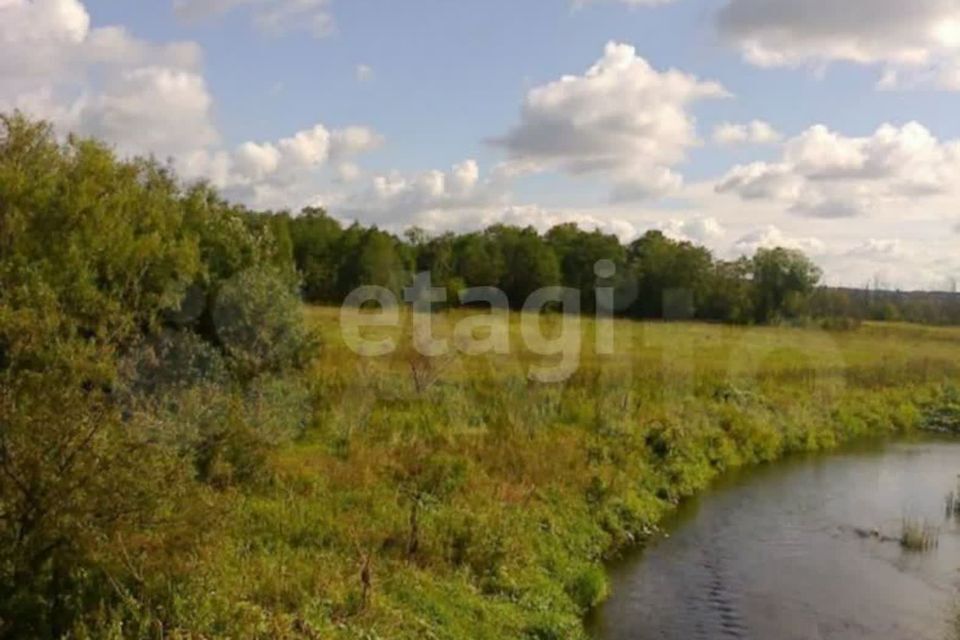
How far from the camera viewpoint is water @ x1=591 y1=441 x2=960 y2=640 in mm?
13531

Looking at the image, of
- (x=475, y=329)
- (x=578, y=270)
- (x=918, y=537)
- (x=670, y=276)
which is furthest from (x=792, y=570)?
(x=578, y=270)

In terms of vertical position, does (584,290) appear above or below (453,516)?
above

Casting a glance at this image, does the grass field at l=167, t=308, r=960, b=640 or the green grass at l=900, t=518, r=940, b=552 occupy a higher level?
the grass field at l=167, t=308, r=960, b=640

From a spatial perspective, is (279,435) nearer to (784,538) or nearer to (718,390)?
(784,538)

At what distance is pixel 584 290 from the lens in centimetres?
7375

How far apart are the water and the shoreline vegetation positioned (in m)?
0.80

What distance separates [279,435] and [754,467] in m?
14.1

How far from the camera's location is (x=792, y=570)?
1605cm

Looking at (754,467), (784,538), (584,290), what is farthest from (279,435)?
(584,290)

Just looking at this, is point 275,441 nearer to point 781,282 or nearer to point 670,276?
point 670,276

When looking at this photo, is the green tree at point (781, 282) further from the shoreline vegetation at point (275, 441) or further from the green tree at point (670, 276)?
the shoreline vegetation at point (275, 441)

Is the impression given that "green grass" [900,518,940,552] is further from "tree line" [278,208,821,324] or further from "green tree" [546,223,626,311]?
"green tree" [546,223,626,311]

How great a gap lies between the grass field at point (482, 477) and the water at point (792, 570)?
2.49 feet

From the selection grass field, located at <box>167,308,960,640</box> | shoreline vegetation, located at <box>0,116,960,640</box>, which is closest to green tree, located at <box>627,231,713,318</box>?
grass field, located at <box>167,308,960,640</box>
